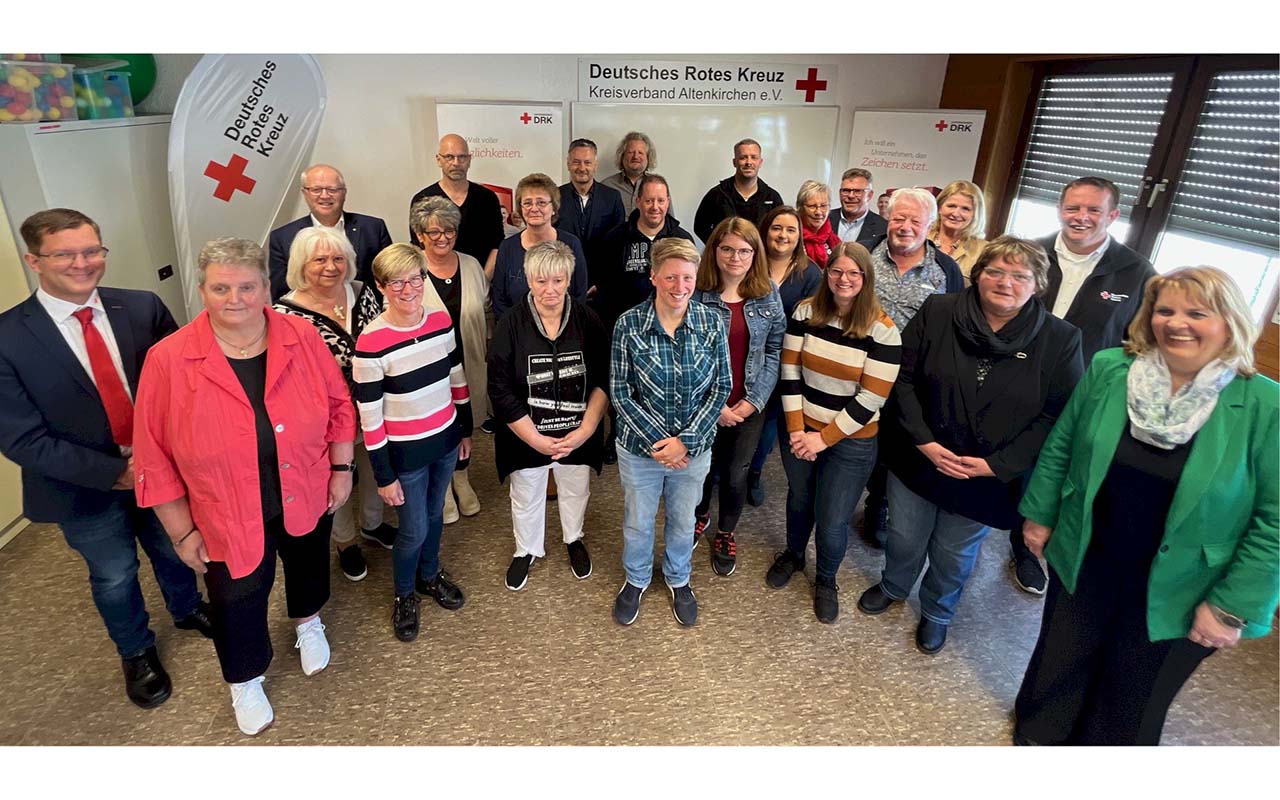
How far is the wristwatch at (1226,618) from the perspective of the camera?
1.43 metres

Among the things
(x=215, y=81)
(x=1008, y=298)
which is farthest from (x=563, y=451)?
(x=215, y=81)

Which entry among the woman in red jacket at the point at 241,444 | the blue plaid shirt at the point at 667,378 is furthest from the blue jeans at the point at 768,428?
the woman in red jacket at the point at 241,444

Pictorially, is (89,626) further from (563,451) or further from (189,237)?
(189,237)

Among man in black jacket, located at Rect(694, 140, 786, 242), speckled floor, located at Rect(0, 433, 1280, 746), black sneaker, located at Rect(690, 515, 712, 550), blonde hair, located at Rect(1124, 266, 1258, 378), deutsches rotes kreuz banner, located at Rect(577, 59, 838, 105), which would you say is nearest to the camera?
blonde hair, located at Rect(1124, 266, 1258, 378)

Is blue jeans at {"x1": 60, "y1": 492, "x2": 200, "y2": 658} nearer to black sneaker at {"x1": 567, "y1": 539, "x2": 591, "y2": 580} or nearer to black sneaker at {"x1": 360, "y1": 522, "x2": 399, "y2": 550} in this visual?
black sneaker at {"x1": 360, "y1": 522, "x2": 399, "y2": 550}

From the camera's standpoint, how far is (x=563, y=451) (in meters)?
2.22

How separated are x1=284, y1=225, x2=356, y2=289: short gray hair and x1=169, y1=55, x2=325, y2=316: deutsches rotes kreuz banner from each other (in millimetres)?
1694

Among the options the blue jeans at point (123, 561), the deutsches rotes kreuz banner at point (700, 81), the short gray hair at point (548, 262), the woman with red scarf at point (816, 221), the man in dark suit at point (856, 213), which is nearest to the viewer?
the blue jeans at point (123, 561)

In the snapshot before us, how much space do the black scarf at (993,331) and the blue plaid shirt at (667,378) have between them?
2.34 feet

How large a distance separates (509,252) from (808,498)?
161 cm

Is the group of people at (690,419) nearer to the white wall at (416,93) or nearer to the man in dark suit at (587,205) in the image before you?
the man in dark suit at (587,205)

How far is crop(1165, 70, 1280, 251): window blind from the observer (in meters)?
2.68

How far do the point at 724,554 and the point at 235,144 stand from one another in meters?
3.42

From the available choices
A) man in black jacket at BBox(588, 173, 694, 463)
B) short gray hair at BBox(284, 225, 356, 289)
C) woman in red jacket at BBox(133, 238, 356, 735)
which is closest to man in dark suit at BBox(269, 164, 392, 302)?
short gray hair at BBox(284, 225, 356, 289)
